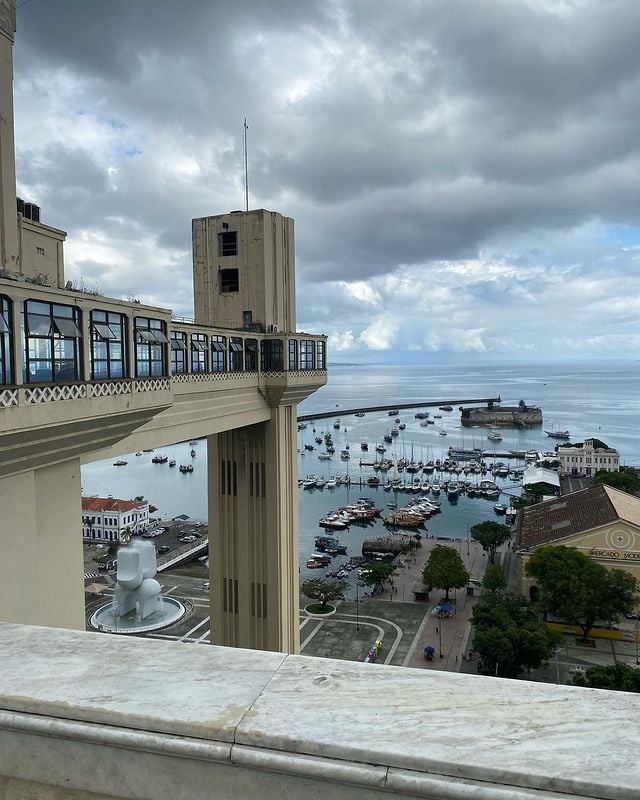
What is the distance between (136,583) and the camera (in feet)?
125

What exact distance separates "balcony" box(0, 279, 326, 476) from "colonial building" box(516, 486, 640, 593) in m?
30.2

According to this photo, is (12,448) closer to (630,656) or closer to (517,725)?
(517,725)

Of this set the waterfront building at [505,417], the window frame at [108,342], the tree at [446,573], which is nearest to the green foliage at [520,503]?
the tree at [446,573]

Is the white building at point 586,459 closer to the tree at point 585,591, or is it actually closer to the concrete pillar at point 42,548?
the tree at point 585,591

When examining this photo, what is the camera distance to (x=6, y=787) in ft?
7.95

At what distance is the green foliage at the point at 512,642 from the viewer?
26.6m

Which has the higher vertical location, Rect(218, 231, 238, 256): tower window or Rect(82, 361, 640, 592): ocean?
Rect(218, 231, 238, 256): tower window

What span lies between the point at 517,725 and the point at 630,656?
3522 cm

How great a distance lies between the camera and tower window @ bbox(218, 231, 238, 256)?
60.5 feet

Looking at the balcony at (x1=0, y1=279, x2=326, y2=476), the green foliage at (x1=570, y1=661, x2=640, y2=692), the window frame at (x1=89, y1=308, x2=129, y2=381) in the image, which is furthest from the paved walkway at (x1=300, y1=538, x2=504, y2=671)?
the window frame at (x1=89, y1=308, x2=129, y2=381)

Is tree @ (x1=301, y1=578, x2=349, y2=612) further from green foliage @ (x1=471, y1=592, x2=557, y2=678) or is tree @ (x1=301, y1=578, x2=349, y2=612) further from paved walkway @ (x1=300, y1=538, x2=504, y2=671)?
green foliage @ (x1=471, y1=592, x2=557, y2=678)

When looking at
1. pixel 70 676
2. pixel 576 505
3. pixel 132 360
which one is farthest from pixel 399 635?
pixel 70 676

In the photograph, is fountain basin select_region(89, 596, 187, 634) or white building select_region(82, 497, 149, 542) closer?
fountain basin select_region(89, 596, 187, 634)

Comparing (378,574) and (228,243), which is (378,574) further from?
(228,243)
